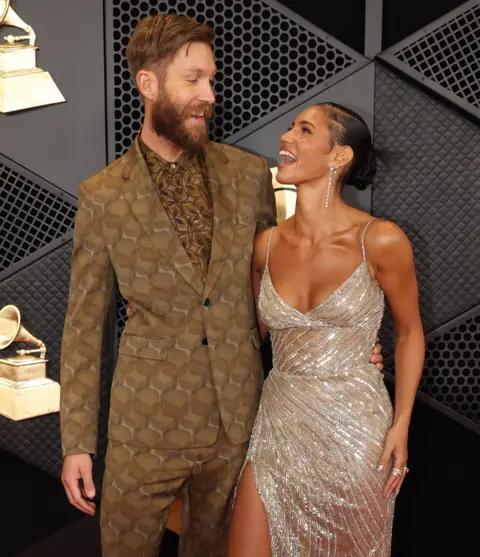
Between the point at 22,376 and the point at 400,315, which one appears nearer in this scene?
the point at 400,315

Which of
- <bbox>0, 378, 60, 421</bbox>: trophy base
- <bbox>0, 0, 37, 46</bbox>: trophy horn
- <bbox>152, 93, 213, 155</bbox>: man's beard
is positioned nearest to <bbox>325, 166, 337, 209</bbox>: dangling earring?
<bbox>152, 93, 213, 155</bbox>: man's beard

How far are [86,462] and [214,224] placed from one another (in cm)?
83

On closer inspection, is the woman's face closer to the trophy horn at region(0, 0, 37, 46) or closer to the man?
the man

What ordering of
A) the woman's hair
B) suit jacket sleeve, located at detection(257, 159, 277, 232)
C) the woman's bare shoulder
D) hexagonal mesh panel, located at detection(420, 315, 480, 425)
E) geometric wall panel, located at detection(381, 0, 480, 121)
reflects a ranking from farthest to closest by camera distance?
hexagonal mesh panel, located at detection(420, 315, 480, 425) → geometric wall panel, located at detection(381, 0, 480, 121) → suit jacket sleeve, located at detection(257, 159, 277, 232) → the woman's hair → the woman's bare shoulder

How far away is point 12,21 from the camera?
322 centimetres

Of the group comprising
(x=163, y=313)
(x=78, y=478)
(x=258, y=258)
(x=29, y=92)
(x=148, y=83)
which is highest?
(x=148, y=83)

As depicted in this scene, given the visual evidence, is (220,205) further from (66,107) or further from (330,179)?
(66,107)

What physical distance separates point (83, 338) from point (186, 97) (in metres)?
0.79

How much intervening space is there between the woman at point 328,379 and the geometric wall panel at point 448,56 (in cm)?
68

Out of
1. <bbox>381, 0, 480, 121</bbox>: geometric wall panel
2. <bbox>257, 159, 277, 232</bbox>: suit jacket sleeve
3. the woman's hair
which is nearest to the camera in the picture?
the woman's hair

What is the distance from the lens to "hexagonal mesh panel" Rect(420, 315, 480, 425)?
11.1 ft

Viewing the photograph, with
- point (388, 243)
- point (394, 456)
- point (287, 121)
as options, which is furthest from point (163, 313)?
point (287, 121)

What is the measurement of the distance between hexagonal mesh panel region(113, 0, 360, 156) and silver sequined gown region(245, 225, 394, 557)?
1.00m

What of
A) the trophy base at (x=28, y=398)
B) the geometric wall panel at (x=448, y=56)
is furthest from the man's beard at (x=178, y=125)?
the trophy base at (x=28, y=398)
